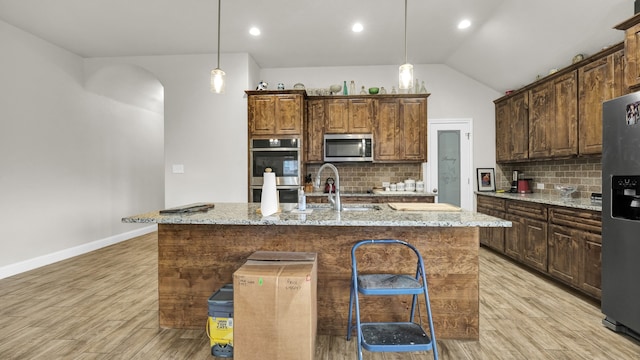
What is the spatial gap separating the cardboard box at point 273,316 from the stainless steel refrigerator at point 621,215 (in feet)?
7.38

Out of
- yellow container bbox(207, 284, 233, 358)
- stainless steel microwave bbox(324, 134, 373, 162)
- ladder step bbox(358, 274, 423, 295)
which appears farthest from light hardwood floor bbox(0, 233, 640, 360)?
stainless steel microwave bbox(324, 134, 373, 162)

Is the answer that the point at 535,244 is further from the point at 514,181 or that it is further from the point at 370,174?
Result: the point at 370,174

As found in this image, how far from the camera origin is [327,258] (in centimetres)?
218

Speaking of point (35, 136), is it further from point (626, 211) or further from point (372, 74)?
point (626, 211)

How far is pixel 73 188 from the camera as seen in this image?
4.51 metres

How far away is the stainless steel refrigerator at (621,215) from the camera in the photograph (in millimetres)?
2113

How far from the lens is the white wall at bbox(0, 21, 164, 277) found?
3662 millimetres

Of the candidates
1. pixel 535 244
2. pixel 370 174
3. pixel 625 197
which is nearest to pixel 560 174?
pixel 535 244

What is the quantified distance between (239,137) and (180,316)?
2784 mm

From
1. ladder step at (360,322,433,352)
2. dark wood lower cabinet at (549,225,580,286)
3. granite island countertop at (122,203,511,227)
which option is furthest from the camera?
dark wood lower cabinet at (549,225,580,286)

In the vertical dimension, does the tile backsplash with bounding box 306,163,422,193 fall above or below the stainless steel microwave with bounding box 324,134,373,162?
below

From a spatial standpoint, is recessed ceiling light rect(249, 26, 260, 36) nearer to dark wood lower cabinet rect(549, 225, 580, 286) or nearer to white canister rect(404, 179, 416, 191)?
Answer: white canister rect(404, 179, 416, 191)

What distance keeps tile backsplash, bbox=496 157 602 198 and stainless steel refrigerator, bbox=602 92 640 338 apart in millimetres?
1459

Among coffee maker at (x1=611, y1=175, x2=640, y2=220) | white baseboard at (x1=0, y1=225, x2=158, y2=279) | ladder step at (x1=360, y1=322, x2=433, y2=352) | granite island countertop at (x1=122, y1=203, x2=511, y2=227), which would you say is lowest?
white baseboard at (x1=0, y1=225, x2=158, y2=279)
